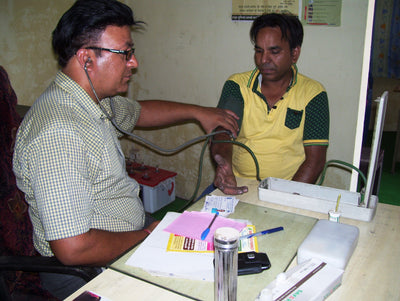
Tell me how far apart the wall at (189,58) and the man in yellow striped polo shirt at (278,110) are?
17.6 inches

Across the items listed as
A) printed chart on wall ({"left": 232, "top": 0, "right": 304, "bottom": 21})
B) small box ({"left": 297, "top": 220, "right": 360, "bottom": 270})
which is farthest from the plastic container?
printed chart on wall ({"left": 232, "top": 0, "right": 304, "bottom": 21})

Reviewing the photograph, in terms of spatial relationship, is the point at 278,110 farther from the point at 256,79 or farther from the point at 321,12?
the point at 321,12

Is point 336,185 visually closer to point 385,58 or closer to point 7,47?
point 7,47

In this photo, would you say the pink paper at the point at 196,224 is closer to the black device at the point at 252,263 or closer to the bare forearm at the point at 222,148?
the black device at the point at 252,263

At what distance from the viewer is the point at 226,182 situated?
56.3 inches

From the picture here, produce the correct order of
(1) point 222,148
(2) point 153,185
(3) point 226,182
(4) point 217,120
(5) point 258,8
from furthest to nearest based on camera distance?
1. (2) point 153,185
2. (5) point 258,8
3. (1) point 222,148
4. (4) point 217,120
5. (3) point 226,182

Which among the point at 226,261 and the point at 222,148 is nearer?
the point at 226,261

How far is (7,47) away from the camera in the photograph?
2.17 meters

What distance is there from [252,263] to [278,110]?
1.08 m

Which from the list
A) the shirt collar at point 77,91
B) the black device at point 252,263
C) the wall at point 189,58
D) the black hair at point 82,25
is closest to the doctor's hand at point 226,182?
the black device at point 252,263

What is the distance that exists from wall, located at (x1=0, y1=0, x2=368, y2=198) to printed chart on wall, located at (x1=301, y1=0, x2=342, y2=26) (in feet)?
0.12

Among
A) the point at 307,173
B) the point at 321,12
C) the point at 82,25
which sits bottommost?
the point at 307,173

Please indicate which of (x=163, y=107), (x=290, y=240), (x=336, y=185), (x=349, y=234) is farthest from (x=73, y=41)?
(x=336, y=185)

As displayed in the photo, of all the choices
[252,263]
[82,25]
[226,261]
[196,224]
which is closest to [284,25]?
[82,25]
